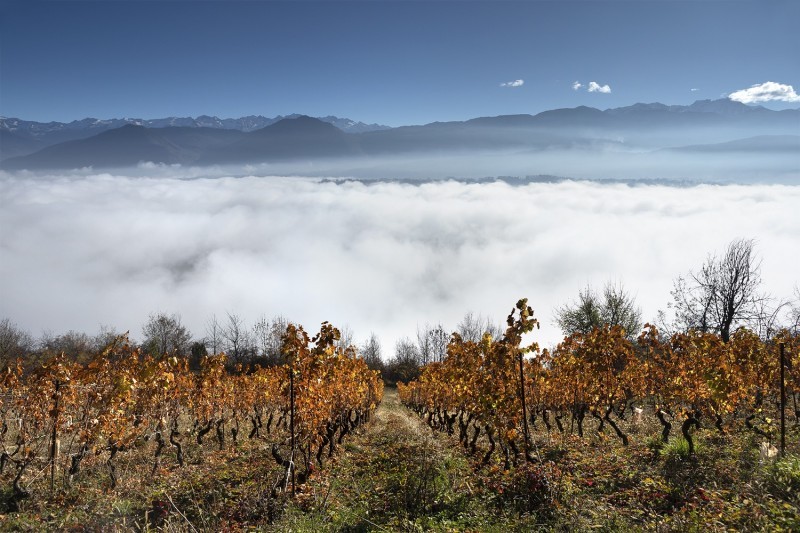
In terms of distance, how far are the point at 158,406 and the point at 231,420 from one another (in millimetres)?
10285

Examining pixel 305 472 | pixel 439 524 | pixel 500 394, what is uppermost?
pixel 500 394

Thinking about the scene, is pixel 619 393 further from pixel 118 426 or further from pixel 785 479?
pixel 118 426

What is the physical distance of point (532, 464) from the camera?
1001 cm

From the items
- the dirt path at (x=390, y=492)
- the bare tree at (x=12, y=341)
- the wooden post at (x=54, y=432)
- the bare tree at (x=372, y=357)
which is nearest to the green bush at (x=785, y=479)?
the dirt path at (x=390, y=492)

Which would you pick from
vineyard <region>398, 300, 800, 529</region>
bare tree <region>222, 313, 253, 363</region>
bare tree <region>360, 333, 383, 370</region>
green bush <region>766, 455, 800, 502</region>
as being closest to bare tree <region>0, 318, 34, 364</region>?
bare tree <region>222, 313, 253, 363</region>

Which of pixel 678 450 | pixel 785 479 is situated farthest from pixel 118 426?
pixel 785 479

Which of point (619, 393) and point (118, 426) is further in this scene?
point (619, 393)

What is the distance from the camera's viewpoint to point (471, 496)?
9.66 meters

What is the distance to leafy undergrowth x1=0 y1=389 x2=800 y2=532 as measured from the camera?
789 cm

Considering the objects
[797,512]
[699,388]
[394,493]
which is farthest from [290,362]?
[699,388]

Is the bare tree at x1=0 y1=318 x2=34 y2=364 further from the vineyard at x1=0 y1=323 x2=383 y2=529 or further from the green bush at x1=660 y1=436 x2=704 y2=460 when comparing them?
the green bush at x1=660 y1=436 x2=704 y2=460

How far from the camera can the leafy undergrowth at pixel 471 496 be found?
7.89 metres

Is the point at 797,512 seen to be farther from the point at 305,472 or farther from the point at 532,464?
the point at 305,472

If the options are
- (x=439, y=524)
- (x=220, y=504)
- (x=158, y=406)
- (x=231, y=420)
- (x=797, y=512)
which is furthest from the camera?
(x=231, y=420)
